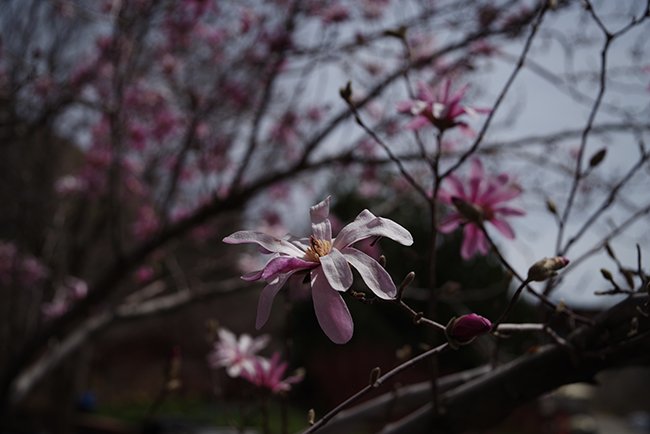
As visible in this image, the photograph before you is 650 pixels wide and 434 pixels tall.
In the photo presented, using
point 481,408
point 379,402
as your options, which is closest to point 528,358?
point 481,408

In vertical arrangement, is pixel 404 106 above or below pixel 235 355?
above

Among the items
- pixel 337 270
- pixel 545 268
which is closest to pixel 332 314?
pixel 337 270

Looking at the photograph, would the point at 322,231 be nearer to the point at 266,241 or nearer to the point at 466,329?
the point at 266,241

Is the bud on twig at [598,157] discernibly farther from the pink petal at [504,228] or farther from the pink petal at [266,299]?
the pink petal at [266,299]

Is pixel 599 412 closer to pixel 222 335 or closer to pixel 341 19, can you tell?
pixel 341 19

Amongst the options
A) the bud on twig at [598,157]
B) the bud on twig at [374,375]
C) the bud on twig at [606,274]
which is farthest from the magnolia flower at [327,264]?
the bud on twig at [598,157]

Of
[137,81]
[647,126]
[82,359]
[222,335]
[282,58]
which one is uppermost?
[137,81]
